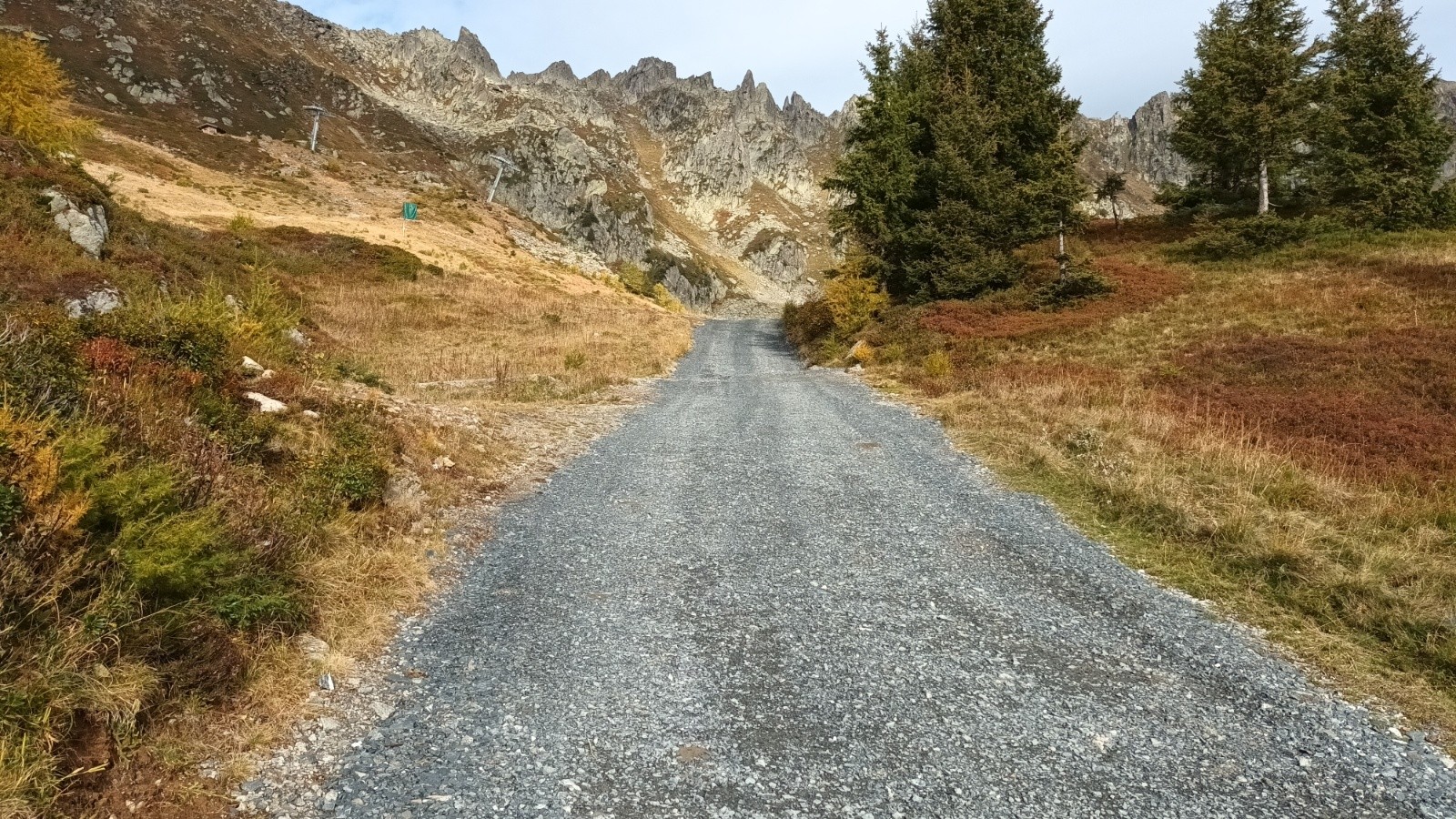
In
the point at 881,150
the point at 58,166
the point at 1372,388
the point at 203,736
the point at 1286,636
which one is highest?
the point at 881,150

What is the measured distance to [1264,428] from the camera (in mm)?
13305

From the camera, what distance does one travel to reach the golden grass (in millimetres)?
6125

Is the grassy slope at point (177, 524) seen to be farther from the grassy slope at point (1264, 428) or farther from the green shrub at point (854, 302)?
the green shrub at point (854, 302)

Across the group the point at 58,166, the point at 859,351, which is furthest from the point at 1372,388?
the point at 58,166

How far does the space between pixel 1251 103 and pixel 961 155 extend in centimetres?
1709

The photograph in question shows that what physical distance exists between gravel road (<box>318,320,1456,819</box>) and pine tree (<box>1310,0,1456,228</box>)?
36.2m

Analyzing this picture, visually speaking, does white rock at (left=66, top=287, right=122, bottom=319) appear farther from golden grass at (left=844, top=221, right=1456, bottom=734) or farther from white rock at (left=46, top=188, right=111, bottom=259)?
golden grass at (left=844, top=221, right=1456, bottom=734)

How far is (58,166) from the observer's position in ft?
61.0

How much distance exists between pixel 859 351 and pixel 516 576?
73.4ft

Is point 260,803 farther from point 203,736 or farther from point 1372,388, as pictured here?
point 1372,388

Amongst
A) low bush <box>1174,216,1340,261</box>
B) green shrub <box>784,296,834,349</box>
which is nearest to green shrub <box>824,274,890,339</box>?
green shrub <box>784,296,834,349</box>

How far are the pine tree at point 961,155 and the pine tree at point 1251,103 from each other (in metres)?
8.68

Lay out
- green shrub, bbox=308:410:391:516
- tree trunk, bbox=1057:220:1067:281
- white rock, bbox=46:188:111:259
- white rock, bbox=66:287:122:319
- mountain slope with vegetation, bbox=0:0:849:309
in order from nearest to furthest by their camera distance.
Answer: green shrub, bbox=308:410:391:516
white rock, bbox=66:287:122:319
white rock, bbox=46:188:111:259
tree trunk, bbox=1057:220:1067:281
mountain slope with vegetation, bbox=0:0:849:309

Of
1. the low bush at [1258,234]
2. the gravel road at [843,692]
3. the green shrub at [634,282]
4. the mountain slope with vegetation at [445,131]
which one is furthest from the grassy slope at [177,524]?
the green shrub at [634,282]
